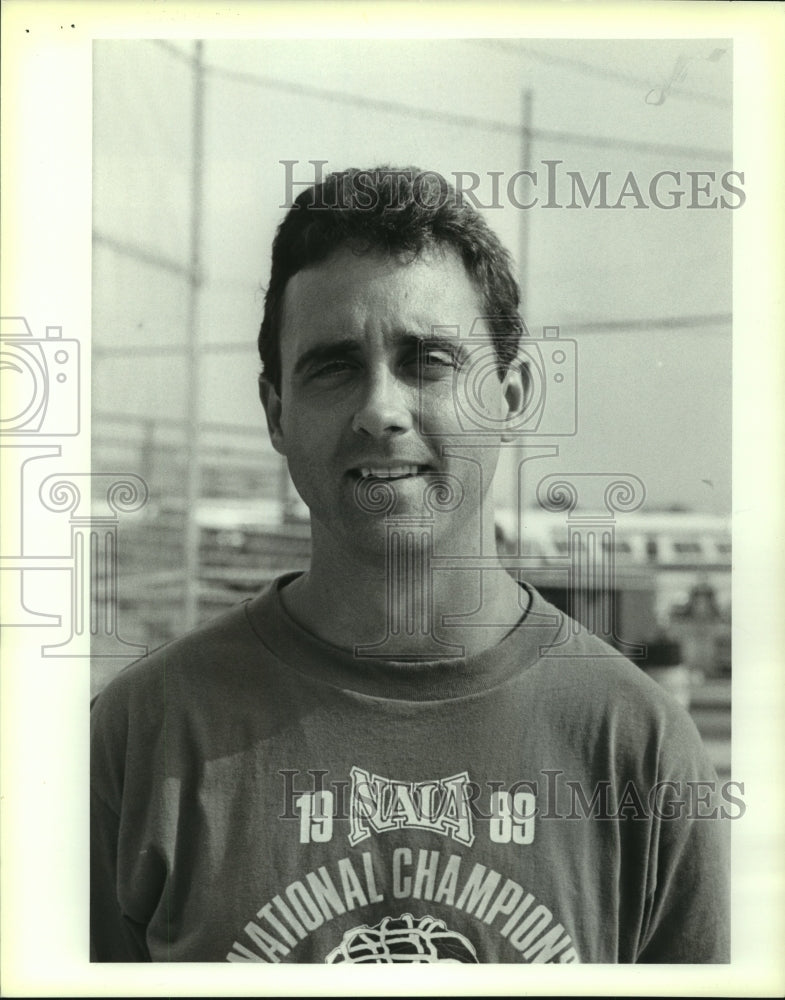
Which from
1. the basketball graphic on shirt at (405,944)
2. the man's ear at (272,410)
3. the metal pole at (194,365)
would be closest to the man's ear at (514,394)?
the man's ear at (272,410)

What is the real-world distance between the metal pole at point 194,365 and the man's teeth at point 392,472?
0.40 meters

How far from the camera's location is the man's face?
2346mm

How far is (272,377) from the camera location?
2.45 metres

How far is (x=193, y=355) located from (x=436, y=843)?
4.10ft

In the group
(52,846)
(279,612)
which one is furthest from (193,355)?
(52,846)

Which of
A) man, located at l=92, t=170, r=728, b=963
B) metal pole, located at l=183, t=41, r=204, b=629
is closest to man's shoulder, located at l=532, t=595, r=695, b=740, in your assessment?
man, located at l=92, t=170, r=728, b=963

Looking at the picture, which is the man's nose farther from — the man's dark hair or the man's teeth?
the man's dark hair

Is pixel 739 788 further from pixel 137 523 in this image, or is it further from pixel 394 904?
pixel 137 523

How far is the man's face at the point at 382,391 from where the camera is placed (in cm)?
235

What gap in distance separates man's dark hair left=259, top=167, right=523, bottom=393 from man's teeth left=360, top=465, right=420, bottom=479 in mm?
304

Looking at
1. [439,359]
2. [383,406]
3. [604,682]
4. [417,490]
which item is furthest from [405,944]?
[439,359]

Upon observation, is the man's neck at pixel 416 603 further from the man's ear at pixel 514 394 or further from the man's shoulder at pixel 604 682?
the man's ear at pixel 514 394

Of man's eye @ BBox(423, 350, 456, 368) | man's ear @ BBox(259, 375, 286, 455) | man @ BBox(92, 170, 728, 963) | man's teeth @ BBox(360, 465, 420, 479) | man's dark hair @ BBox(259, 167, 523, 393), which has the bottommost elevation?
man @ BBox(92, 170, 728, 963)

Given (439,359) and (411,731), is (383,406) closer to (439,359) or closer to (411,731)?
(439,359)
